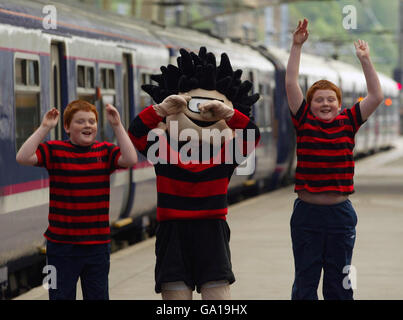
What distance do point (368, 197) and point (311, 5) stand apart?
124 meters

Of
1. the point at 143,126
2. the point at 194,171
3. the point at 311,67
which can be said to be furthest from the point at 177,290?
the point at 311,67

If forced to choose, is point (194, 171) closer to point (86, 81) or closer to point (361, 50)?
point (361, 50)

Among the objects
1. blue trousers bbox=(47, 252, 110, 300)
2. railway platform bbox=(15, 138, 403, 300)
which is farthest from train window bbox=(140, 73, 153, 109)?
blue trousers bbox=(47, 252, 110, 300)

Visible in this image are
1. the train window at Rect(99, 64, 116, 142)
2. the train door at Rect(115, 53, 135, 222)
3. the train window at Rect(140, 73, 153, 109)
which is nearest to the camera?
the train window at Rect(99, 64, 116, 142)

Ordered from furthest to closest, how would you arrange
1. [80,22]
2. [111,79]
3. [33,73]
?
[111,79] → [80,22] → [33,73]

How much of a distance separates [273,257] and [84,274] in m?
5.58

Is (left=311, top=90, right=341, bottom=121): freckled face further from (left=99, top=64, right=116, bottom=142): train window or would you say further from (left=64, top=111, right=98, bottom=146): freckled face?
(left=99, top=64, right=116, bottom=142): train window

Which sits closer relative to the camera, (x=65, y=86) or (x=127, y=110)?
(x=65, y=86)

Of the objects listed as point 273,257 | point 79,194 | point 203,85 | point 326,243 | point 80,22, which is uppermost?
point 80,22

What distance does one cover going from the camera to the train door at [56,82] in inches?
431

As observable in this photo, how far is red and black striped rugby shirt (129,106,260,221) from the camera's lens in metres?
6.59

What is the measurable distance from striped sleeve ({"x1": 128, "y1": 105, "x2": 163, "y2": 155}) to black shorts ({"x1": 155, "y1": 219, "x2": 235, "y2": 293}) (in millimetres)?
509

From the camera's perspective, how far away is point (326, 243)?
280 inches
